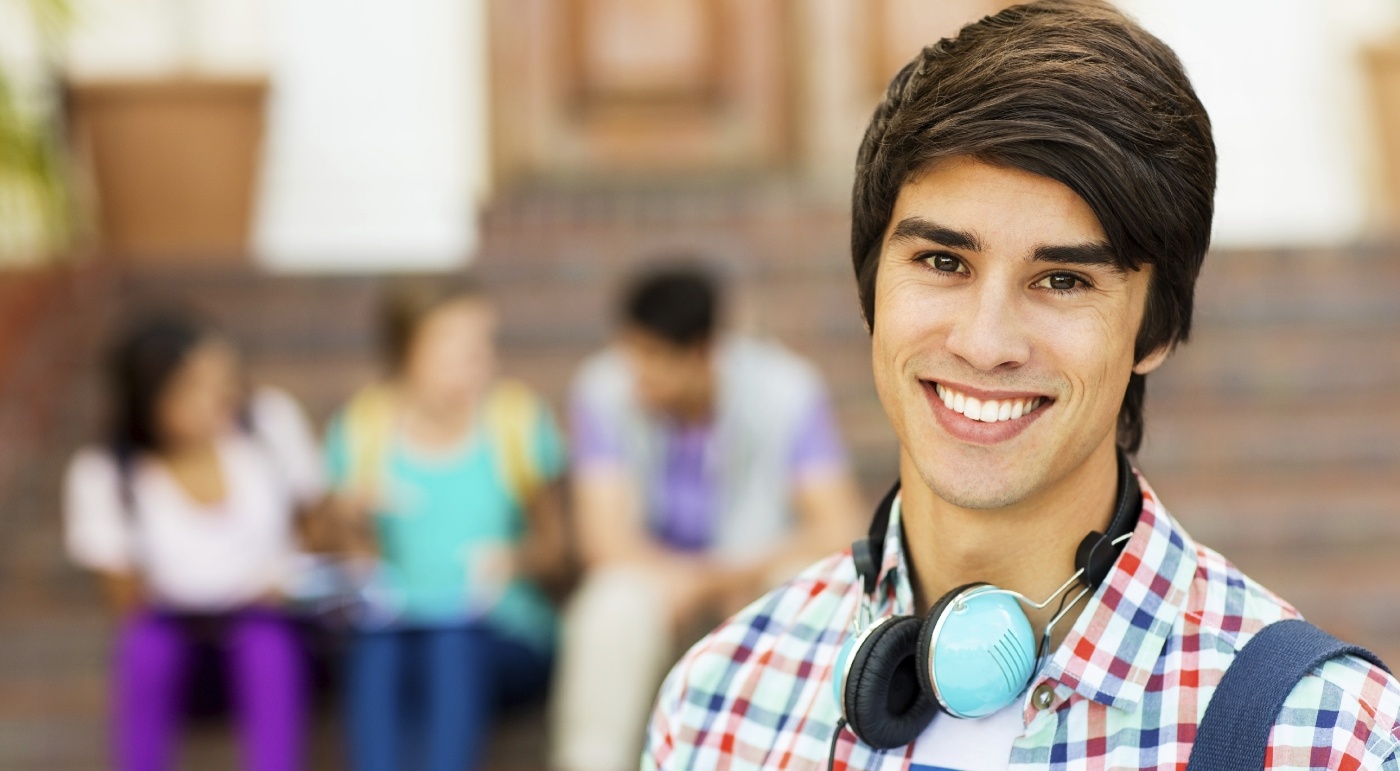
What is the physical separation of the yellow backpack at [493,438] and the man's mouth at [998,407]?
2.64m

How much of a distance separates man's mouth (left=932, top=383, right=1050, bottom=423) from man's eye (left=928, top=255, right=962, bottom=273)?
0.10 m

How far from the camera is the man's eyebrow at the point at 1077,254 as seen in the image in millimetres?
1193

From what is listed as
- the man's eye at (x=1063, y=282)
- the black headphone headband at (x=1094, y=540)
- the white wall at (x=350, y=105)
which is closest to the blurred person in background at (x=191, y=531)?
the white wall at (x=350, y=105)

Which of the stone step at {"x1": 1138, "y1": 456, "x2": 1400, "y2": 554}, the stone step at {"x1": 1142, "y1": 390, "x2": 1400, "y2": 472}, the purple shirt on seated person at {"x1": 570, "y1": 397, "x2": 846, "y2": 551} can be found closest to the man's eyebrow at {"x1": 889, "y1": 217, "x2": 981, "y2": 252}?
the purple shirt on seated person at {"x1": 570, "y1": 397, "x2": 846, "y2": 551}

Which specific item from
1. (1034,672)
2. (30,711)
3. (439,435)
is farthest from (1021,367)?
(30,711)

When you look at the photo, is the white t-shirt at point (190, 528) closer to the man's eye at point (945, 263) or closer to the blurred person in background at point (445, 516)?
the blurred person in background at point (445, 516)

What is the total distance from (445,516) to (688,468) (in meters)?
0.60

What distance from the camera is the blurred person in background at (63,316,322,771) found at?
136 inches

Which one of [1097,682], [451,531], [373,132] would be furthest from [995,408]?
[373,132]

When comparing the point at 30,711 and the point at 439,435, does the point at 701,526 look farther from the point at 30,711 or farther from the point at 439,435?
the point at 30,711

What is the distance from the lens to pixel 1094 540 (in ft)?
4.15

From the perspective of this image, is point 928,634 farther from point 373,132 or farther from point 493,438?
point 373,132

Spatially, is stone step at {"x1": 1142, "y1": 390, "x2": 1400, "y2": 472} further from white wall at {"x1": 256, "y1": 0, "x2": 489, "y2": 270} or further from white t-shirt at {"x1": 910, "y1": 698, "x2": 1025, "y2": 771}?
white t-shirt at {"x1": 910, "y1": 698, "x2": 1025, "y2": 771}

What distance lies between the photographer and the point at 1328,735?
107 cm
